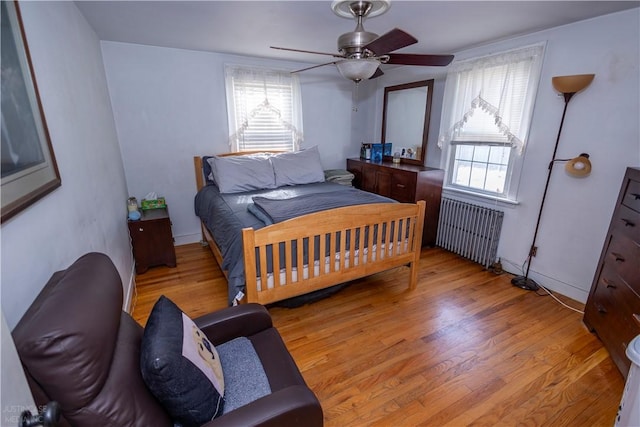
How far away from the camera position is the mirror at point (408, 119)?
358 cm

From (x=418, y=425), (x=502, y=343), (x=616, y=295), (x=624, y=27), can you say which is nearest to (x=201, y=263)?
(x=418, y=425)

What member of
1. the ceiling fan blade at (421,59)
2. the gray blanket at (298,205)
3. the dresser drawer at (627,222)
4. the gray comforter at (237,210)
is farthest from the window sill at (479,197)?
the ceiling fan blade at (421,59)

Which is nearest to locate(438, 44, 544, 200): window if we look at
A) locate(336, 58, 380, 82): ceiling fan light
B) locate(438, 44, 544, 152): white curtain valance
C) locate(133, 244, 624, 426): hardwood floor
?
locate(438, 44, 544, 152): white curtain valance

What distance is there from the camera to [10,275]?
2.74 feet

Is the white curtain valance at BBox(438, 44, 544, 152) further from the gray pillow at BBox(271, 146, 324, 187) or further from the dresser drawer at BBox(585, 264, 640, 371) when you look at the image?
the gray pillow at BBox(271, 146, 324, 187)

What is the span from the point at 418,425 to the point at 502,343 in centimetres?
93

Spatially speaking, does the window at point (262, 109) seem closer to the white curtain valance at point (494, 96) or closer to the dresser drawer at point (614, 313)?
the white curtain valance at point (494, 96)

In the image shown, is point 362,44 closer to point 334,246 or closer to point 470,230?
point 334,246

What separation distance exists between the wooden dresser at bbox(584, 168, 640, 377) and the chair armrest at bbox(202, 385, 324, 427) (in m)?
1.82

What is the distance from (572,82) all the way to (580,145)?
20.0 inches

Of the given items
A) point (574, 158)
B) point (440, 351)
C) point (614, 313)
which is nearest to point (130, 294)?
point (440, 351)

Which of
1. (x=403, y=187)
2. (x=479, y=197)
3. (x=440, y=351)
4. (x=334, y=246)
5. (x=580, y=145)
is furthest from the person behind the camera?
(x=403, y=187)

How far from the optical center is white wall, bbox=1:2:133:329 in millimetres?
920

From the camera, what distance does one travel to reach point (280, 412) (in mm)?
913
